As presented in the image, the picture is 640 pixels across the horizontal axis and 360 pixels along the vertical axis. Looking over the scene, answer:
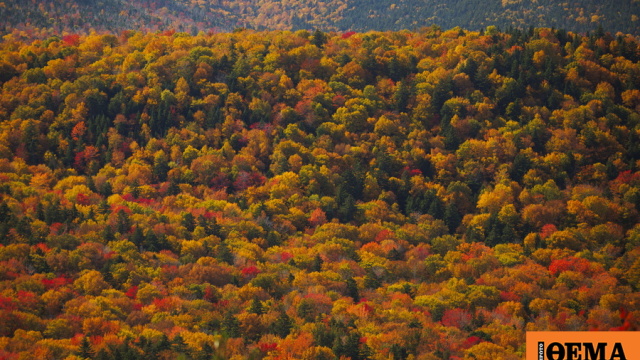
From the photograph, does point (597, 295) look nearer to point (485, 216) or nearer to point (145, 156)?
point (485, 216)

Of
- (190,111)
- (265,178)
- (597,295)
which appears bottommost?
(597,295)

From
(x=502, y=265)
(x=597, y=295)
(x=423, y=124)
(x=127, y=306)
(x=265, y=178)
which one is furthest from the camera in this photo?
(x=423, y=124)

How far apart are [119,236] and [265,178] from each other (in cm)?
4445

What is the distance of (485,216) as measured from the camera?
164m

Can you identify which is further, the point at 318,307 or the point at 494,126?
the point at 494,126

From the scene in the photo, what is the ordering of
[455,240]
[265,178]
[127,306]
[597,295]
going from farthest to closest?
[265,178]
[455,240]
[597,295]
[127,306]

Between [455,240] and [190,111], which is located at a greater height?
[190,111]

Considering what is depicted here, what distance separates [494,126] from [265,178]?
56780mm

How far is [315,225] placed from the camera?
16288 cm

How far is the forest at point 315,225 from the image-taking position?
10981 cm

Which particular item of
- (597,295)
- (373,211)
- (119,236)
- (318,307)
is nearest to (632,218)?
(597,295)

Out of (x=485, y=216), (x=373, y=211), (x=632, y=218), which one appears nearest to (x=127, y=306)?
(x=373, y=211)

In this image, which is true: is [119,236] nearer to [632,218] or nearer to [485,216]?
[485,216]

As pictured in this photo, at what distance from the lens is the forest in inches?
4323
